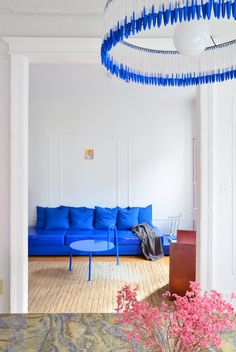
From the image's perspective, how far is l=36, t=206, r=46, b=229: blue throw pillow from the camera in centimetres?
591

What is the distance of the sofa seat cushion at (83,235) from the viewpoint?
543cm

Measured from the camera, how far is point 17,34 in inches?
98.0

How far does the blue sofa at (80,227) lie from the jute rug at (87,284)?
39 cm

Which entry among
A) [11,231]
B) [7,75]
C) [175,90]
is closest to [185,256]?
[11,231]

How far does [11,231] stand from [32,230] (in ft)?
11.5

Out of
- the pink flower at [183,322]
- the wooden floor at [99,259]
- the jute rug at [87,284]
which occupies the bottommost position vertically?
the jute rug at [87,284]

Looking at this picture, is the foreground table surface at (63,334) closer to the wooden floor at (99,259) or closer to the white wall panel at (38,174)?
the wooden floor at (99,259)

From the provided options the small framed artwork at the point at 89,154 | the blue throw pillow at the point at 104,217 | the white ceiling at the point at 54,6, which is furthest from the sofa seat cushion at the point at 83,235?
the white ceiling at the point at 54,6

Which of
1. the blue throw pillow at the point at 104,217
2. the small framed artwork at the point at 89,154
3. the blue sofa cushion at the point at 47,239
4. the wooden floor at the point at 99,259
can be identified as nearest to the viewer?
the wooden floor at the point at 99,259

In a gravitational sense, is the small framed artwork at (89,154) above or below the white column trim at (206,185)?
above

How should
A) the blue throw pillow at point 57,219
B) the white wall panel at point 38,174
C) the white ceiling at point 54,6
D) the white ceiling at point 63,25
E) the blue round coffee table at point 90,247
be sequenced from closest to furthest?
the white ceiling at point 54,6
the white ceiling at point 63,25
the blue round coffee table at point 90,247
the blue throw pillow at point 57,219
the white wall panel at point 38,174

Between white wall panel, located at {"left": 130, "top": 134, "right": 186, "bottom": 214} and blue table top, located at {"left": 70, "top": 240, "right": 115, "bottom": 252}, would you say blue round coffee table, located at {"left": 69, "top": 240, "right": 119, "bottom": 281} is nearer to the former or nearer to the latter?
blue table top, located at {"left": 70, "top": 240, "right": 115, "bottom": 252}

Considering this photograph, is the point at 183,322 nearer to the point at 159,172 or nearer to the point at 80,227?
the point at 80,227

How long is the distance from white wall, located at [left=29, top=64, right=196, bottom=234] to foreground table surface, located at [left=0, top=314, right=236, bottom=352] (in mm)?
5122
